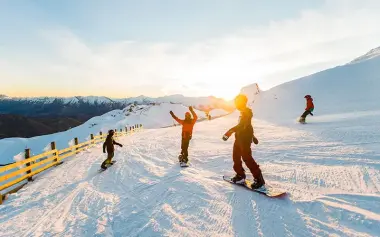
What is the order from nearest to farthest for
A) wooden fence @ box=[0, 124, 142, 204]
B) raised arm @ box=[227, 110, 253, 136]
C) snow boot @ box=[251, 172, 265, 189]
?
snow boot @ box=[251, 172, 265, 189] < raised arm @ box=[227, 110, 253, 136] < wooden fence @ box=[0, 124, 142, 204]

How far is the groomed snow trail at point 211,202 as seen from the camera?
3811mm

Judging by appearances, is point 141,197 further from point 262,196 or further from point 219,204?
point 262,196

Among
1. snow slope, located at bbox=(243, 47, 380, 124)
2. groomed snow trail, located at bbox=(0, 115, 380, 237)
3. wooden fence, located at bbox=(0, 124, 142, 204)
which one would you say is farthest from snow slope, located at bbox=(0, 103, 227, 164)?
groomed snow trail, located at bbox=(0, 115, 380, 237)

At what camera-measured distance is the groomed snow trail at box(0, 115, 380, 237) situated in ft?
12.5

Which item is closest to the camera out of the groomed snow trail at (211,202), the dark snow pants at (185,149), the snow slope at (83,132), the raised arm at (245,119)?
the groomed snow trail at (211,202)

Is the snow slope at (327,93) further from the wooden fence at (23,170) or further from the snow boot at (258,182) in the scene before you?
the wooden fence at (23,170)

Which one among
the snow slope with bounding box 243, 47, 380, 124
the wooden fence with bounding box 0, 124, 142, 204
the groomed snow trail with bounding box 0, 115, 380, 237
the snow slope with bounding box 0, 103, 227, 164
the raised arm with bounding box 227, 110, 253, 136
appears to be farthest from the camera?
the snow slope with bounding box 0, 103, 227, 164

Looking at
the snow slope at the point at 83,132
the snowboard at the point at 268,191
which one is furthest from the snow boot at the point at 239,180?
the snow slope at the point at 83,132

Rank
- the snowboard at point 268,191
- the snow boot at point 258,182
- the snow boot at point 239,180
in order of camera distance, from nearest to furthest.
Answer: the snowboard at point 268,191 → the snow boot at point 258,182 → the snow boot at point 239,180

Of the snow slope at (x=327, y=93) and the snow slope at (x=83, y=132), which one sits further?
the snow slope at (x=83, y=132)

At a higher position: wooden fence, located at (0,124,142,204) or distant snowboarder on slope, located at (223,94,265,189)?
distant snowboarder on slope, located at (223,94,265,189)

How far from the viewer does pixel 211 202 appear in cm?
487

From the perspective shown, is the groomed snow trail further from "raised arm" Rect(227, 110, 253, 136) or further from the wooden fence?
"raised arm" Rect(227, 110, 253, 136)

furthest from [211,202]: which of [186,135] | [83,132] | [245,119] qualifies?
[83,132]
